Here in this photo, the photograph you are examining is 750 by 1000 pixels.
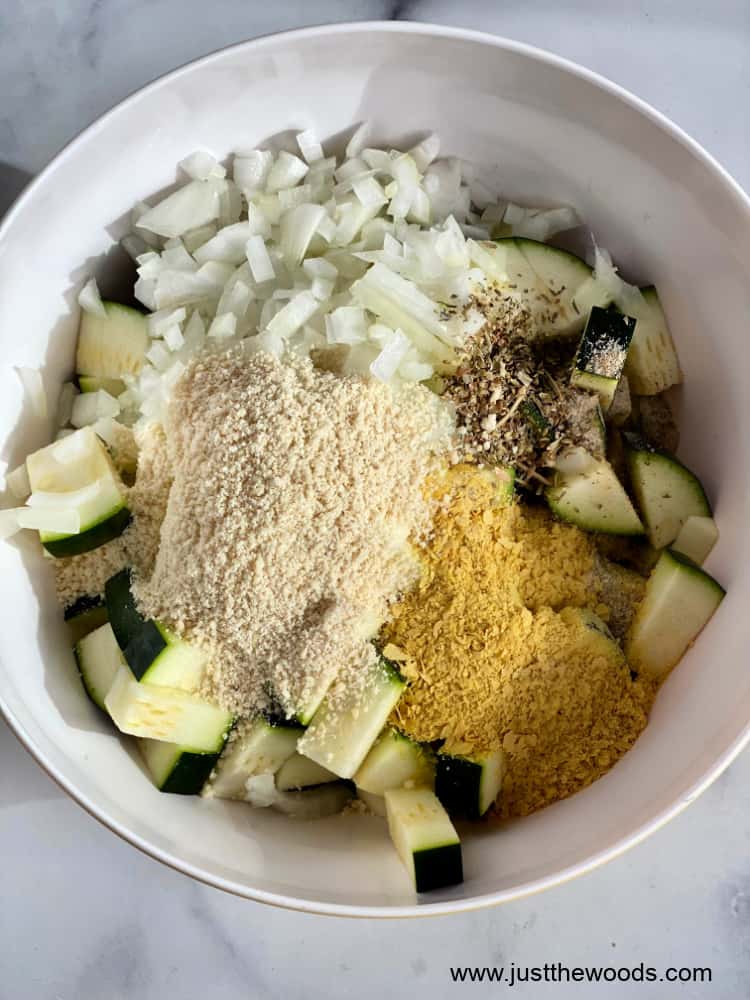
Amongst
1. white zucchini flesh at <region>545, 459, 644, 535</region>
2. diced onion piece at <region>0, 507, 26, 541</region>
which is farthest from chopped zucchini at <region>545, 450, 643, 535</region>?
diced onion piece at <region>0, 507, 26, 541</region>

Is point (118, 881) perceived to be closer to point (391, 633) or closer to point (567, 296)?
point (391, 633)

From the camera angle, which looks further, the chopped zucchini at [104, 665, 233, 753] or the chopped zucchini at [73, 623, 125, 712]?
the chopped zucchini at [73, 623, 125, 712]

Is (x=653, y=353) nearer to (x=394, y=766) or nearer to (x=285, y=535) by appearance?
(x=285, y=535)

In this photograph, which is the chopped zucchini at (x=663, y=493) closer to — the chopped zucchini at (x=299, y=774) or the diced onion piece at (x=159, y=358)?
the chopped zucchini at (x=299, y=774)

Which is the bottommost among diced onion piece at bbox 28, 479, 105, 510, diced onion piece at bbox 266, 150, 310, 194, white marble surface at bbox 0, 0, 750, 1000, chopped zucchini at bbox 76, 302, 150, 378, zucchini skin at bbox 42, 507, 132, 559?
white marble surface at bbox 0, 0, 750, 1000

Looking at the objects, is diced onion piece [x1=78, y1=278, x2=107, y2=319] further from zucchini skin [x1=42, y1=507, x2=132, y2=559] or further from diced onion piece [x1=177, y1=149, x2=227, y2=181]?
zucchini skin [x1=42, y1=507, x2=132, y2=559]

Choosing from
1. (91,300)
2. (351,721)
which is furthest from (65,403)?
(351,721)
